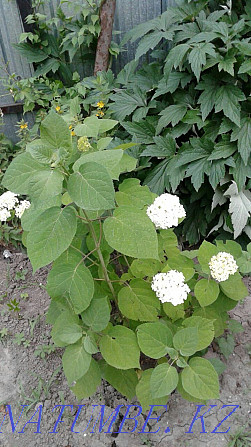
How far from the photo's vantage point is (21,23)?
3289mm

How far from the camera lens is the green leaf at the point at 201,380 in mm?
1293

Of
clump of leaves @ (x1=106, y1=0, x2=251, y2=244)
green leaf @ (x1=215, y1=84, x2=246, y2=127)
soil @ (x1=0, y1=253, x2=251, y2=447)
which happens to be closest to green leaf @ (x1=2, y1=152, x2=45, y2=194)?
soil @ (x1=0, y1=253, x2=251, y2=447)

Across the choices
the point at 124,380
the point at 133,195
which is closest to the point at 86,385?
the point at 124,380

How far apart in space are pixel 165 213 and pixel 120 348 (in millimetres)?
544

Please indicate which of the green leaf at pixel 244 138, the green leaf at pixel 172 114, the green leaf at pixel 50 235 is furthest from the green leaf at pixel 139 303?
the green leaf at pixel 172 114

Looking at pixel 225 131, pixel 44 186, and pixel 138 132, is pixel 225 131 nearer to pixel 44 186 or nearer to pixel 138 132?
pixel 138 132

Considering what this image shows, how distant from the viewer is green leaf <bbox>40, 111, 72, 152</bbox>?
114 centimetres

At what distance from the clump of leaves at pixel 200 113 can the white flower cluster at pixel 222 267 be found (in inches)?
36.9

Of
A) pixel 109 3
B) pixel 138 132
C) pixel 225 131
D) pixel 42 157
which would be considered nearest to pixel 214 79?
pixel 225 131

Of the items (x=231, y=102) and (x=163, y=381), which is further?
(x=231, y=102)

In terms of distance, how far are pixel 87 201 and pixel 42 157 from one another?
0.68 feet

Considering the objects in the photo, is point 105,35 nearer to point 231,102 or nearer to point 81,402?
point 231,102

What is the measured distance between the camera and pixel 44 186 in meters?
1.05

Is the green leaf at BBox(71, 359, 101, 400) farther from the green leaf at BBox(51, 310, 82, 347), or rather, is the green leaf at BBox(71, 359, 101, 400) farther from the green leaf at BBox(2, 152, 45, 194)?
the green leaf at BBox(2, 152, 45, 194)
